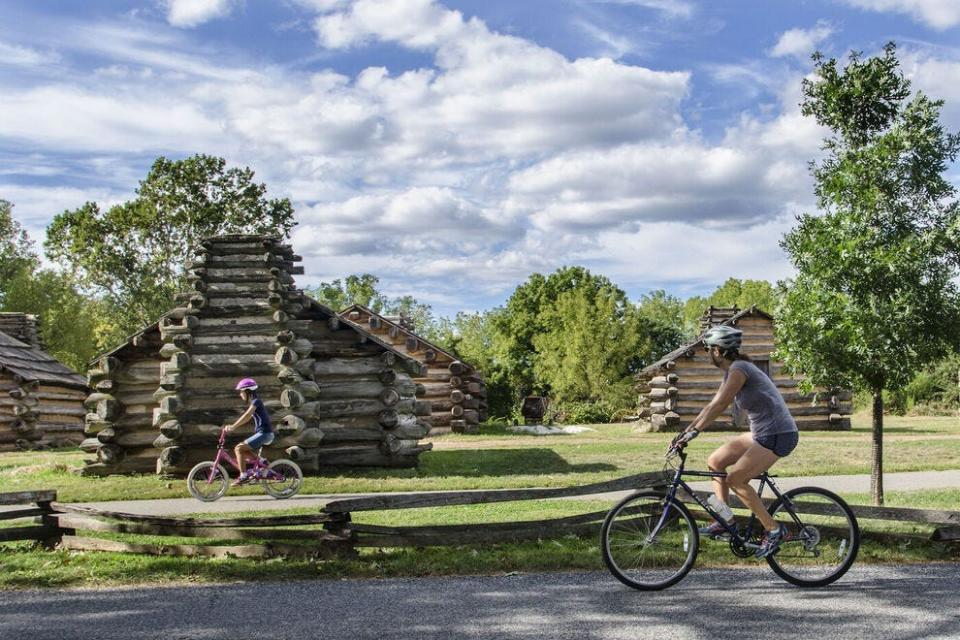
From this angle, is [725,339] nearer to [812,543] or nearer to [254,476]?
[812,543]

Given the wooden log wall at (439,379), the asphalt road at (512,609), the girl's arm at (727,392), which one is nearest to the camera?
the asphalt road at (512,609)

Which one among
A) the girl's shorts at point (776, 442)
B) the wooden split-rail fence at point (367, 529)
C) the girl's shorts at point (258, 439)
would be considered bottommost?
the wooden split-rail fence at point (367, 529)

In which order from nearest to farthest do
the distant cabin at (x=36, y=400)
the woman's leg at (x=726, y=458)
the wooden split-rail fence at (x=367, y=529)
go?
the woman's leg at (x=726, y=458)
the wooden split-rail fence at (x=367, y=529)
the distant cabin at (x=36, y=400)

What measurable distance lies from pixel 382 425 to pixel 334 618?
13596mm

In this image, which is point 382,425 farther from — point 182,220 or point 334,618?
point 182,220

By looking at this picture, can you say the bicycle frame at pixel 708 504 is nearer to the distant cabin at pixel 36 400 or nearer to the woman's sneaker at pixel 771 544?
the woman's sneaker at pixel 771 544

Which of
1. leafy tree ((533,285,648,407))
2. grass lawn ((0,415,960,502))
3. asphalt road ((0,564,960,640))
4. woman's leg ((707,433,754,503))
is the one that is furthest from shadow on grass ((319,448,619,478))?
leafy tree ((533,285,648,407))

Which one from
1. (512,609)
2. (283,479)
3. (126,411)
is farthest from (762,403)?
(126,411)

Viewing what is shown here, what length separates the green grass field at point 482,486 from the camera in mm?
8828

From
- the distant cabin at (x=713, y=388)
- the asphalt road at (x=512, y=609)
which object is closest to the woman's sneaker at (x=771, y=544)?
the asphalt road at (x=512, y=609)

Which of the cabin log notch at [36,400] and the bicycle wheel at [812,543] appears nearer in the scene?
the bicycle wheel at [812,543]

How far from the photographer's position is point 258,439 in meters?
15.5

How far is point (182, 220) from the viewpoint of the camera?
46.4 metres

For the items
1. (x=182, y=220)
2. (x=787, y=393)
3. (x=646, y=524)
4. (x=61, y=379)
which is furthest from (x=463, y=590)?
(x=182, y=220)
